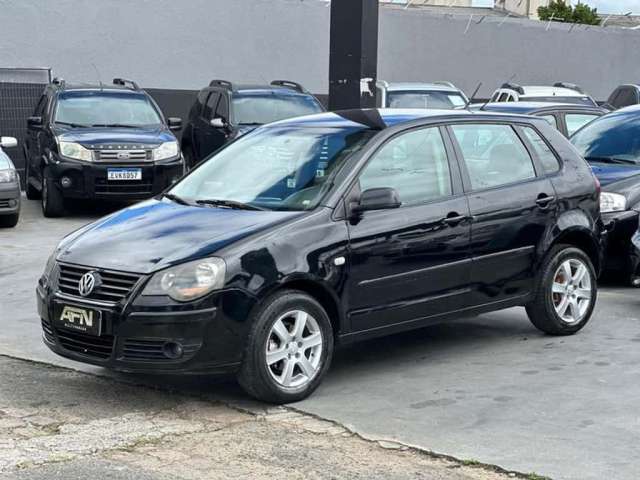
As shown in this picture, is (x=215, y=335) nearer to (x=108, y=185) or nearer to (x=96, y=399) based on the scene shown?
(x=96, y=399)

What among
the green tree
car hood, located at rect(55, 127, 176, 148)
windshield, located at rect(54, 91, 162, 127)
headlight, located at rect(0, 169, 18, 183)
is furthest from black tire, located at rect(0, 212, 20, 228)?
the green tree

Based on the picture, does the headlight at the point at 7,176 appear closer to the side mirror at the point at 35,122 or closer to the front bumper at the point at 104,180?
the front bumper at the point at 104,180

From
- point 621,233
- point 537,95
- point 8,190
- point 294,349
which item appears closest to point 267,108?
point 8,190

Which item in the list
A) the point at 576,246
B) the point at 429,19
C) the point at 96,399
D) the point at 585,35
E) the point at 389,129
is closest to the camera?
the point at 96,399

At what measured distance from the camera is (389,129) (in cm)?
718

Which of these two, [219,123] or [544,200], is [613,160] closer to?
[544,200]

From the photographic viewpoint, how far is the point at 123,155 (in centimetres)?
1462

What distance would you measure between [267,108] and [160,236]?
10.7 metres

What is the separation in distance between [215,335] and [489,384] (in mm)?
1794

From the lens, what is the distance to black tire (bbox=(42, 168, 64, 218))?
48.8 feet

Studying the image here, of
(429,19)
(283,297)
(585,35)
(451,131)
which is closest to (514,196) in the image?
(451,131)

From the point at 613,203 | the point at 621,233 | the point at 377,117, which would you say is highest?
the point at 377,117

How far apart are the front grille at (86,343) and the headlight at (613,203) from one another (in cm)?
532

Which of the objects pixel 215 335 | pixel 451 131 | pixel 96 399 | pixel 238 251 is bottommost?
pixel 96 399
